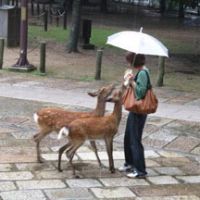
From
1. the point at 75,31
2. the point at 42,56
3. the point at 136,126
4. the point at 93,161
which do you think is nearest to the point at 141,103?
the point at 136,126

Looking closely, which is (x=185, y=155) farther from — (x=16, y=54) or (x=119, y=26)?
(x=119, y=26)

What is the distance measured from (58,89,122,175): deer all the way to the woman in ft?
0.64

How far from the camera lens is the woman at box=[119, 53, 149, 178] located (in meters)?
6.82

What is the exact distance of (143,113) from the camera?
6930 mm

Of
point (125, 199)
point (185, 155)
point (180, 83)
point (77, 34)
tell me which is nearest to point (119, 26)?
point (77, 34)

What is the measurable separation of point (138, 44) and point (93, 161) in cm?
172

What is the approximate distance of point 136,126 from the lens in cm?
705

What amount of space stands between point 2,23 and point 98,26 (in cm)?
1028

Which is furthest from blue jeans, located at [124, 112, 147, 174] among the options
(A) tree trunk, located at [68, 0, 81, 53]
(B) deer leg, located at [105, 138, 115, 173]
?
(A) tree trunk, located at [68, 0, 81, 53]

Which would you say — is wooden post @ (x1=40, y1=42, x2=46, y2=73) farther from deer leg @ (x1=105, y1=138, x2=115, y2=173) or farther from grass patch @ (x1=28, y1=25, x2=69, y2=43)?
deer leg @ (x1=105, y1=138, x2=115, y2=173)

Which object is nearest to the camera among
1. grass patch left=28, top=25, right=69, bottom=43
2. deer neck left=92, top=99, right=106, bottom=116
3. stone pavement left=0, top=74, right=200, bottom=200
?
stone pavement left=0, top=74, right=200, bottom=200

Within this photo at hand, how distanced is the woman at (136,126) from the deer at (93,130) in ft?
0.64

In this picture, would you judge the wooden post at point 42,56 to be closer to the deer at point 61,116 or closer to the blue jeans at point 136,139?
the deer at point 61,116

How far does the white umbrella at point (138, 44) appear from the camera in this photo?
21.9 ft
